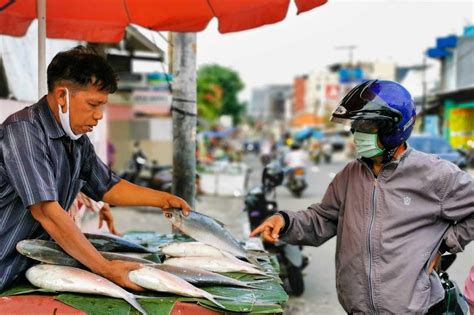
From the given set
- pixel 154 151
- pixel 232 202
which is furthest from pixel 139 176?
pixel 154 151

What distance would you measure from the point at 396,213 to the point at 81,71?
155cm

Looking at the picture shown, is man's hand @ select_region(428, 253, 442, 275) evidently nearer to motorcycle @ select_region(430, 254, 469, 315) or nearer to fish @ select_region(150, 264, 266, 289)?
motorcycle @ select_region(430, 254, 469, 315)

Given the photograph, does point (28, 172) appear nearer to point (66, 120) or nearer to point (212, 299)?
point (66, 120)

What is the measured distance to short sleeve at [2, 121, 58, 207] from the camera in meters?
2.42

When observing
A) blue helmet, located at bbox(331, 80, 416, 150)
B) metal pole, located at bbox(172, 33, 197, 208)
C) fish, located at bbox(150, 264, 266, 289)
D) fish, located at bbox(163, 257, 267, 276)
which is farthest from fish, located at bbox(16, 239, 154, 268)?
metal pole, located at bbox(172, 33, 197, 208)

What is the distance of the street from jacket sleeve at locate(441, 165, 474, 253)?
367 cm

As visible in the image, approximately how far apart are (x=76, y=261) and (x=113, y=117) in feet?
71.9

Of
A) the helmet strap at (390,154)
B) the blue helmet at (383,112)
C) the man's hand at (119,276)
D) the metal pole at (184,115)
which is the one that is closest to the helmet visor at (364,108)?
the blue helmet at (383,112)

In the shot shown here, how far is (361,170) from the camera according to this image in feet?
9.42

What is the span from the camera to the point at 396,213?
2688 millimetres

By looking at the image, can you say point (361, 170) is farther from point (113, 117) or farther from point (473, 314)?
point (113, 117)

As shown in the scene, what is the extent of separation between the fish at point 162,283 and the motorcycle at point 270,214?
3.68m

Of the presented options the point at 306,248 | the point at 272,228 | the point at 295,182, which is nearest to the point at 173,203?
the point at 272,228

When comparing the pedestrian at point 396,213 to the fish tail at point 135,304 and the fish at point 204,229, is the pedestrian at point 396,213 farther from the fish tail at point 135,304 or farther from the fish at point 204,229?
the fish tail at point 135,304
